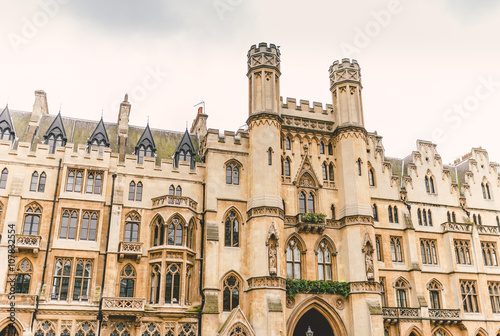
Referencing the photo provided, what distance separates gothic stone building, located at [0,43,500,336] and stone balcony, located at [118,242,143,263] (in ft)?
0.31

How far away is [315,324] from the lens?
38.5 m

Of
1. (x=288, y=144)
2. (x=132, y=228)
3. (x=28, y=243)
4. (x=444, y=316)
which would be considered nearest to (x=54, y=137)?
(x=28, y=243)

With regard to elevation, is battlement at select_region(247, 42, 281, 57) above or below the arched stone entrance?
above

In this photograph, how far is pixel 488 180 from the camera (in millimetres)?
45156

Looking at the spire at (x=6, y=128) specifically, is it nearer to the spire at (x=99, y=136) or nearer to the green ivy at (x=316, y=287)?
the spire at (x=99, y=136)

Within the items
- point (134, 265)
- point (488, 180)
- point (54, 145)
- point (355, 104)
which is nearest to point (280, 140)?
point (355, 104)

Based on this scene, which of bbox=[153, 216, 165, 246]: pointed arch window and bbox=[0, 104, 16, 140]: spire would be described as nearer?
bbox=[153, 216, 165, 246]: pointed arch window

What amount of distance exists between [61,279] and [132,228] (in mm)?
5632

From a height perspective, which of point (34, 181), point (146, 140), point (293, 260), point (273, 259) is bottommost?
point (273, 259)

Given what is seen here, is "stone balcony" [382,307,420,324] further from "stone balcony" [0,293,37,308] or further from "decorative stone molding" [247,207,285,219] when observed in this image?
"stone balcony" [0,293,37,308]

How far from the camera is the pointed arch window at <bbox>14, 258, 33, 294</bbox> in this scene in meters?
30.9

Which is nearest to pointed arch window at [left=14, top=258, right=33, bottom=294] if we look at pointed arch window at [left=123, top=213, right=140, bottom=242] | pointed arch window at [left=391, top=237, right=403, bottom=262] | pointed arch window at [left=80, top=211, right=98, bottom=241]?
pointed arch window at [left=80, top=211, right=98, bottom=241]

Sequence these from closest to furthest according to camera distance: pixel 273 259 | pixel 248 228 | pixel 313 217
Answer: pixel 273 259 < pixel 248 228 < pixel 313 217

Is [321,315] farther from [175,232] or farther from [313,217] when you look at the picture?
[175,232]
